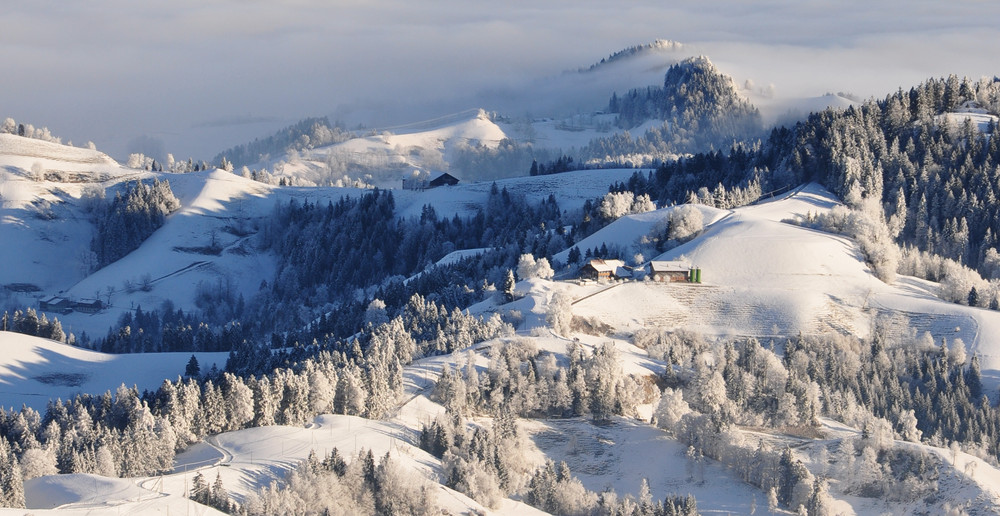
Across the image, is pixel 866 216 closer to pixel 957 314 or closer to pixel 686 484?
pixel 957 314

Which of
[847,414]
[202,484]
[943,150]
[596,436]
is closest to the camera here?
[202,484]

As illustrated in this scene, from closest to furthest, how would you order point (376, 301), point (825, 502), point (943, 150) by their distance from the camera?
point (825, 502) → point (376, 301) → point (943, 150)

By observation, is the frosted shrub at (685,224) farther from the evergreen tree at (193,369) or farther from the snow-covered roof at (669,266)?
the evergreen tree at (193,369)

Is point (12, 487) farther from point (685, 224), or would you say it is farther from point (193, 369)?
point (685, 224)

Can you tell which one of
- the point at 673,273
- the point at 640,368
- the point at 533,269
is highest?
the point at 533,269

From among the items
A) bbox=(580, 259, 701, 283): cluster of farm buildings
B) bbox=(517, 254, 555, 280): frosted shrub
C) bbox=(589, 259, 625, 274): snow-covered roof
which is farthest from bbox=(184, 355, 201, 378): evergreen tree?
bbox=(589, 259, 625, 274): snow-covered roof

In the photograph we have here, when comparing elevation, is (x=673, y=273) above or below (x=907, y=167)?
below

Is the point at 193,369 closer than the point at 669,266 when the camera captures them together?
Yes

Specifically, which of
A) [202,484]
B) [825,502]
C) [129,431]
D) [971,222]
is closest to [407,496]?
[202,484]

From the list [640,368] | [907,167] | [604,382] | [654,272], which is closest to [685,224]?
[654,272]
